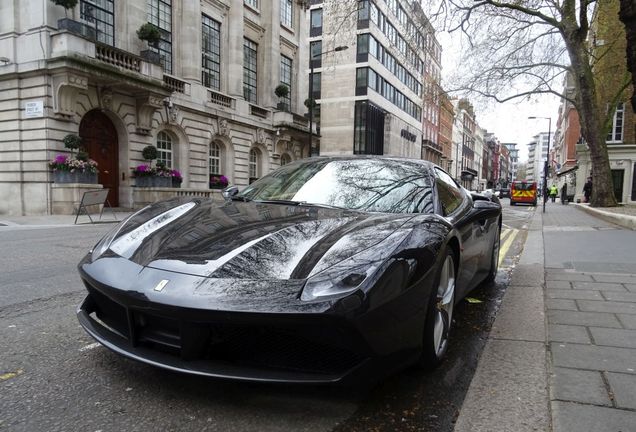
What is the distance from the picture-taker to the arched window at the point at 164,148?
67.8 ft

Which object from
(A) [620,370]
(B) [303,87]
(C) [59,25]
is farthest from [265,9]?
(A) [620,370]

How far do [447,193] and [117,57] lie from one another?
55.5 feet

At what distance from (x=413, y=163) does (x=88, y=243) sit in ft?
21.1

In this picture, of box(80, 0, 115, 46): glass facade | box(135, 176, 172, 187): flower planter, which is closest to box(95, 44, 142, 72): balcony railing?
box(80, 0, 115, 46): glass facade

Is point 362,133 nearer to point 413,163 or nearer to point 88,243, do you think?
point 88,243

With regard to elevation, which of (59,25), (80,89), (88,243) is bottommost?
(88,243)

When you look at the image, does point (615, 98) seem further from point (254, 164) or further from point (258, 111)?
point (254, 164)

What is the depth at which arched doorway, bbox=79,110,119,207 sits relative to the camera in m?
17.2

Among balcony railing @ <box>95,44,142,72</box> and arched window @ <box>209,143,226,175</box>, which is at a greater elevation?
balcony railing @ <box>95,44,142,72</box>

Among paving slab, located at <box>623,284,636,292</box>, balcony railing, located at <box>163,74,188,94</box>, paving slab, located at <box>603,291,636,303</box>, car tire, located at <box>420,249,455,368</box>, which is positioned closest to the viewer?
car tire, located at <box>420,249,455,368</box>

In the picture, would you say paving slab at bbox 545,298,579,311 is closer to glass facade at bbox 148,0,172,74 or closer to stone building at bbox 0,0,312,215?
stone building at bbox 0,0,312,215

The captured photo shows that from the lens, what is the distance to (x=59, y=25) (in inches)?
593

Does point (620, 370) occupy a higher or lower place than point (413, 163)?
lower

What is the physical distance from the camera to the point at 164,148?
69.1 ft
